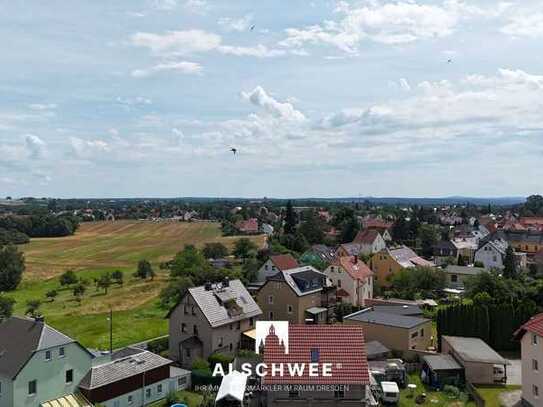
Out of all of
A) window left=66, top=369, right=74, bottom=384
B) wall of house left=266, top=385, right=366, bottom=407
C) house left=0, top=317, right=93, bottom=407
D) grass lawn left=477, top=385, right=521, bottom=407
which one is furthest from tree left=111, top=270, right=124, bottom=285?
grass lawn left=477, top=385, right=521, bottom=407

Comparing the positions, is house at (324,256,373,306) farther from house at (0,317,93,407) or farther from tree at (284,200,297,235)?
tree at (284,200,297,235)

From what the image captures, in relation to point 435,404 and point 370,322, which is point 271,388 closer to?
point 435,404

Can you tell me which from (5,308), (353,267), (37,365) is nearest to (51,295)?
(5,308)

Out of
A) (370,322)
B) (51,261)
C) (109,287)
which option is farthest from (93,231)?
(370,322)

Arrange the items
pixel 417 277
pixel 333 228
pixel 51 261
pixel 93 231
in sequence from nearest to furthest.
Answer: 1. pixel 417 277
2. pixel 51 261
3. pixel 333 228
4. pixel 93 231

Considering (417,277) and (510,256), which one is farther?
(510,256)
